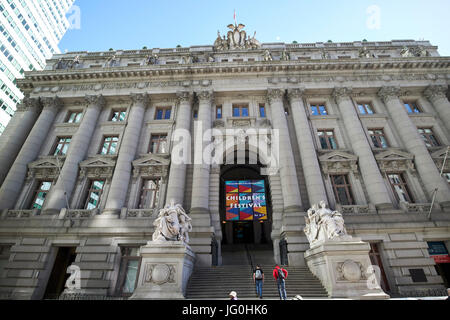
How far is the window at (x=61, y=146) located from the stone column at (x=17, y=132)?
10.6 feet

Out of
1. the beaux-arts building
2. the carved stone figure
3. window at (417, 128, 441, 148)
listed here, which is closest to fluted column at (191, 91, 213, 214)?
the beaux-arts building

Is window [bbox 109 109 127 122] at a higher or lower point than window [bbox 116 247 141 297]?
higher

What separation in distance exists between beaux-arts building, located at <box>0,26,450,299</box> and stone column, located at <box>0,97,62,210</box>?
11 cm

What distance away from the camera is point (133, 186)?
19.8m

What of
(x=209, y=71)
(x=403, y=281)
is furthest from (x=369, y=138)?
(x=209, y=71)

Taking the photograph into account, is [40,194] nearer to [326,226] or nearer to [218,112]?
[218,112]

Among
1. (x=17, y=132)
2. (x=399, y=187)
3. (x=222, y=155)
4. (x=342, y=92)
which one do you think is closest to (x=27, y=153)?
(x=17, y=132)

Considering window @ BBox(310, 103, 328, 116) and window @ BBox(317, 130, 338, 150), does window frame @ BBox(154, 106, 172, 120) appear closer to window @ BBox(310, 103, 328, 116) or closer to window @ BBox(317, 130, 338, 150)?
window @ BBox(310, 103, 328, 116)

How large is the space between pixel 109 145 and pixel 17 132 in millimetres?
9272

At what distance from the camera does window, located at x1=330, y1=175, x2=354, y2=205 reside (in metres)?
18.9

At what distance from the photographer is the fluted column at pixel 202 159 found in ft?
60.0

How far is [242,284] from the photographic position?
13.1 metres

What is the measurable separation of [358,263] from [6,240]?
2473 centimetres

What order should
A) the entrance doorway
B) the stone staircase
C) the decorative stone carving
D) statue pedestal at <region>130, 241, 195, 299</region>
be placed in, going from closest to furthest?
statue pedestal at <region>130, 241, 195, 299</region> < the decorative stone carving < the stone staircase < the entrance doorway
